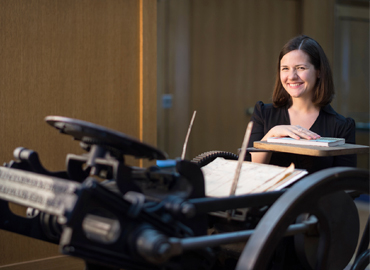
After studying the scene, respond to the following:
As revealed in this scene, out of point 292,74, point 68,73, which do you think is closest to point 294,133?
point 292,74

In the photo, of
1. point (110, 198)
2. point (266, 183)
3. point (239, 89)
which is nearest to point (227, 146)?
point (239, 89)

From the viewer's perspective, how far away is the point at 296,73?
5.62ft

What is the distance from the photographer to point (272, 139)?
1.37 meters

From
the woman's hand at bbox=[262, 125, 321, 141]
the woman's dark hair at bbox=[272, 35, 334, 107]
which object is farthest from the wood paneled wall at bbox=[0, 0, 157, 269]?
the woman's hand at bbox=[262, 125, 321, 141]

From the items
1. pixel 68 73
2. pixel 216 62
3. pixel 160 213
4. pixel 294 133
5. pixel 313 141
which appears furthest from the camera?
pixel 216 62

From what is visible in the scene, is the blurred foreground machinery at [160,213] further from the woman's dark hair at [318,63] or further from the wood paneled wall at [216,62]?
the wood paneled wall at [216,62]

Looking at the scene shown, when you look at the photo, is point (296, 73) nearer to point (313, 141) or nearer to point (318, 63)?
point (318, 63)

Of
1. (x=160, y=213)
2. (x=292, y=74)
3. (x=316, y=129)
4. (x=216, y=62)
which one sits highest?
(x=216, y=62)

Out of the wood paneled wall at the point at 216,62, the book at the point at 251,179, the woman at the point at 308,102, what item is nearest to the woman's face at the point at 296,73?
the woman at the point at 308,102

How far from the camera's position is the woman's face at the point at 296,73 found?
5.61 feet

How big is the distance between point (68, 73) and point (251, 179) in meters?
1.64

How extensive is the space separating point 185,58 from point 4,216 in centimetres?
245

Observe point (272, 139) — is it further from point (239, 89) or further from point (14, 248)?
point (239, 89)

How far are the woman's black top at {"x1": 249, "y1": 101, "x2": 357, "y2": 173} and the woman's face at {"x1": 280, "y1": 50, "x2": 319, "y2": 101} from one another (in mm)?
136
